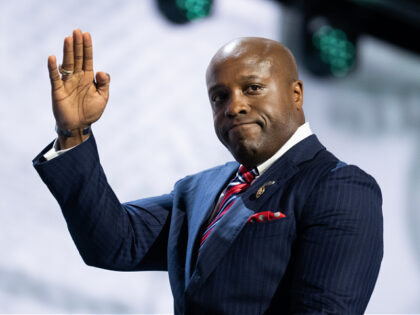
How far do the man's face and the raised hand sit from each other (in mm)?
294

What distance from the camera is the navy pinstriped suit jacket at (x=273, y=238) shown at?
3.92 ft

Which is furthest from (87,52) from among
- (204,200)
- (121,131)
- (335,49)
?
(335,49)

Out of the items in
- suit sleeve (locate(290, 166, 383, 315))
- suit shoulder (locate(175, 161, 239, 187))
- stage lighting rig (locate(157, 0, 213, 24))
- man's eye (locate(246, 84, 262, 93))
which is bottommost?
suit sleeve (locate(290, 166, 383, 315))

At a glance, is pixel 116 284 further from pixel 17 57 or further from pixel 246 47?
pixel 246 47

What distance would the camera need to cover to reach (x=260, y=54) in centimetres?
145

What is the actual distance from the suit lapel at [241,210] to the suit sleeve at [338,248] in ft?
0.36

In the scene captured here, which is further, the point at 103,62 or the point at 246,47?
the point at 103,62

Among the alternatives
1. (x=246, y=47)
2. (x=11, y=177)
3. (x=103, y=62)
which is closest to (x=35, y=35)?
(x=103, y=62)

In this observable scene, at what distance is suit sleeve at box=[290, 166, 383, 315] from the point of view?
1170 mm

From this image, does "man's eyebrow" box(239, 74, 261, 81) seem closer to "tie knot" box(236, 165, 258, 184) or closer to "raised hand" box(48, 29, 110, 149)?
"tie knot" box(236, 165, 258, 184)

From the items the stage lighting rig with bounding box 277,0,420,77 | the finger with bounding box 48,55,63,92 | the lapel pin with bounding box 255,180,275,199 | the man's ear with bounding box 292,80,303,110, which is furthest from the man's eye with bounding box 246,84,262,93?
the stage lighting rig with bounding box 277,0,420,77

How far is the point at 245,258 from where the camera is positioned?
1.24 metres

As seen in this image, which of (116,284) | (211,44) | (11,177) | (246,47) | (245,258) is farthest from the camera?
(211,44)

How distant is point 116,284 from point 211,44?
4.89 feet
